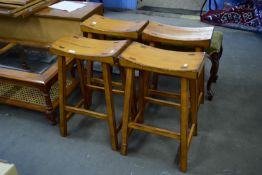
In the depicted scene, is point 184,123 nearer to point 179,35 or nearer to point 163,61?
point 163,61

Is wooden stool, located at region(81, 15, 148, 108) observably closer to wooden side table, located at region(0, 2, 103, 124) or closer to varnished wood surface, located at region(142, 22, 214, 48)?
varnished wood surface, located at region(142, 22, 214, 48)

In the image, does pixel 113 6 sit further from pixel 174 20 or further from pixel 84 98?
pixel 84 98

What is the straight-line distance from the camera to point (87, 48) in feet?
5.57

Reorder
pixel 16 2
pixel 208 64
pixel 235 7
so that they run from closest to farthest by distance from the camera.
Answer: pixel 16 2
pixel 208 64
pixel 235 7

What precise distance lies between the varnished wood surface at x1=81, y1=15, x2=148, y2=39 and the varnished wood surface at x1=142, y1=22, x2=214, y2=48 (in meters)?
0.06

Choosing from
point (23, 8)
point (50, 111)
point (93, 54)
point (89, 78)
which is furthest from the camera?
point (23, 8)

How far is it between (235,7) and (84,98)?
2.66 m

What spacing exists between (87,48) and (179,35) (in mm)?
623

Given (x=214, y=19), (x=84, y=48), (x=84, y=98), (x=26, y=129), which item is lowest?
(x=26, y=129)

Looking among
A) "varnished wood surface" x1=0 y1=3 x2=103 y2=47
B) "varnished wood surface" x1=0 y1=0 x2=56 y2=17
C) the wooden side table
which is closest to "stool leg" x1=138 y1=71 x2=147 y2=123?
the wooden side table

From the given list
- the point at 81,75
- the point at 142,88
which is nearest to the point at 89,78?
the point at 81,75

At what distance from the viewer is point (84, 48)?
1.70m

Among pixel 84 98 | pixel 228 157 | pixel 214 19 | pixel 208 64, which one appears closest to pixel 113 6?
pixel 214 19

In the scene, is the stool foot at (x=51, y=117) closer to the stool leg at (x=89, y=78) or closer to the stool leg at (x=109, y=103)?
the stool leg at (x=89, y=78)
